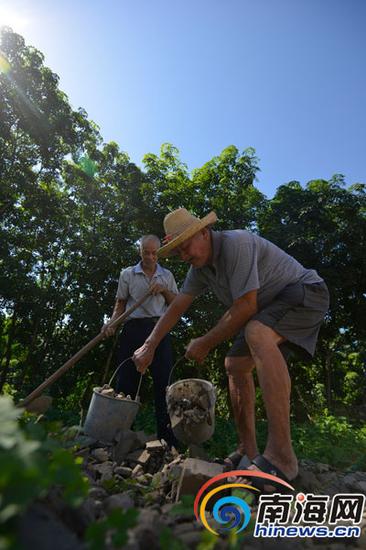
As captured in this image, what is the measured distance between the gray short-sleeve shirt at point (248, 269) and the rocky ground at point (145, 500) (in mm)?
1149

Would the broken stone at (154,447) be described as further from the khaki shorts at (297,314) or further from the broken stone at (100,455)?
the khaki shorts at (297,314)

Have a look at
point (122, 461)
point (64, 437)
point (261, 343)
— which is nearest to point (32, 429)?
point (64, 437)

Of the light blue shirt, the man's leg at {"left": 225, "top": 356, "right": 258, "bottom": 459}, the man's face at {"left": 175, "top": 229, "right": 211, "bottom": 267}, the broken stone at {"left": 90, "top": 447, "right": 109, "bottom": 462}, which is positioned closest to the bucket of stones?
the broken stone at {"left": 90, "top": 447, "right": 109, "bottom": 462}

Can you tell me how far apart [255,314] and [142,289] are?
6.96 feet

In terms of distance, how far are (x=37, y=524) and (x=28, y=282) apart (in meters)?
11.1

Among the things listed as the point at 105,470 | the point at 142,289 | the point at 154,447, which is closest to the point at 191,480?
the point at 105,470

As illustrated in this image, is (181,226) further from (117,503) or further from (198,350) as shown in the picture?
(117,503)

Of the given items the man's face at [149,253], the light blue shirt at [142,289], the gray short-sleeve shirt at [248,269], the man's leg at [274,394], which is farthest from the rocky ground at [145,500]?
the man's face at [149,253]

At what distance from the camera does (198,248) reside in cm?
293

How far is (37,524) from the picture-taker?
2.95 feet

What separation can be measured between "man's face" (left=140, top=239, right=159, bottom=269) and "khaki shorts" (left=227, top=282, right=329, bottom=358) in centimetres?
213

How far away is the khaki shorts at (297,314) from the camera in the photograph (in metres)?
2.70

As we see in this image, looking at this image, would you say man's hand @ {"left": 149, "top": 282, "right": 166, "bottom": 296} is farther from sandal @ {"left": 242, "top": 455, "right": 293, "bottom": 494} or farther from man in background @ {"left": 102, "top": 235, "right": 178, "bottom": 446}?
sandal @ {"left": 242, "top": 455, "right": 293, "bottom": 494}

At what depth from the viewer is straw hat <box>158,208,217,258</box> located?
2.89 meters
